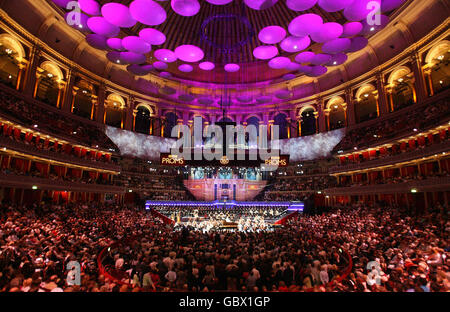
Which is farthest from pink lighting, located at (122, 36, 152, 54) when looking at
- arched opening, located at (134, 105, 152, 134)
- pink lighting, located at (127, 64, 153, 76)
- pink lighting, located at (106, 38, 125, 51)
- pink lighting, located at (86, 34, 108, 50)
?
arched opening, located at (134, 105, 152, 134)

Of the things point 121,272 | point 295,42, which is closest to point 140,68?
point 295,42

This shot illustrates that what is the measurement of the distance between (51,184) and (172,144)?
18.3 meters

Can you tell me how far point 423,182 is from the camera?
19141 mm

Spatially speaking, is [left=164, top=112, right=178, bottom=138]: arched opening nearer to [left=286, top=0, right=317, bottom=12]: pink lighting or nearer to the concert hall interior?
the concert hall interior

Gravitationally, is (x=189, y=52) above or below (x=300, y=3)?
below

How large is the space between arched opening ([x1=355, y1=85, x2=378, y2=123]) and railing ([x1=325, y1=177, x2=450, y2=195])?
9530mm

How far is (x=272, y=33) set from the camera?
1733 centimetres

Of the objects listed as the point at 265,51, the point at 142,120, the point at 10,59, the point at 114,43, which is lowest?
the point at 114,43

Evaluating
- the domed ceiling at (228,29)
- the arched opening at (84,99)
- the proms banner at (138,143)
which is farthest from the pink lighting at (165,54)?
the proms banner at (138,143)

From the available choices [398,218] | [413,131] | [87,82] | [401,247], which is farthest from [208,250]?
[87,82]

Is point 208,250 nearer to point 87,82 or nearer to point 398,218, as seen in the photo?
point 398,218

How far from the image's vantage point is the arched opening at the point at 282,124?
38625 millimetres

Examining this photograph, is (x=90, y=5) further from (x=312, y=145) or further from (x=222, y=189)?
(x=312, y=145)
